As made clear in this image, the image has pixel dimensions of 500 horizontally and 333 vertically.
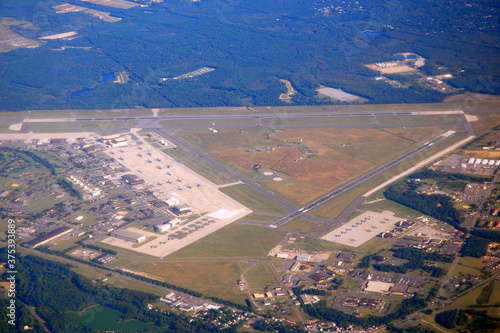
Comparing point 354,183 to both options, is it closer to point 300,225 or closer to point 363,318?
point 300,225

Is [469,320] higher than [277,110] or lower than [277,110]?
higher

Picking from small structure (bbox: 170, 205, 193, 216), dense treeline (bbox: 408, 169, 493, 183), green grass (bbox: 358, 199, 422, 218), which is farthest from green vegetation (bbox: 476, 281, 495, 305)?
small structure (bbox: 170, 205, 193, 216)

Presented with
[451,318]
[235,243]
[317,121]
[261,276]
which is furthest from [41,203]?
[451,318]

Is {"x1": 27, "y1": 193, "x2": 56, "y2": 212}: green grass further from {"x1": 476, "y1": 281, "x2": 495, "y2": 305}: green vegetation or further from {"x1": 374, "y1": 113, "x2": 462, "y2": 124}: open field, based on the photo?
{"x1": 374, "y1": 113, "x2": 462, "y2": 124}: open field

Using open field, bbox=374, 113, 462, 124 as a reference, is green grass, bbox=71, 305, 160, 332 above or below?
below

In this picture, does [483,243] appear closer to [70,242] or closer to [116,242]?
[116,242]

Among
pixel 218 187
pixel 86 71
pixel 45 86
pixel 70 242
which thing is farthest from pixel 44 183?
pixel 86 71

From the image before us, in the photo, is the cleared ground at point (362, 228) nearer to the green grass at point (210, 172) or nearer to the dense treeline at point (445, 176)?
the dense treeline at point (445, 176)
